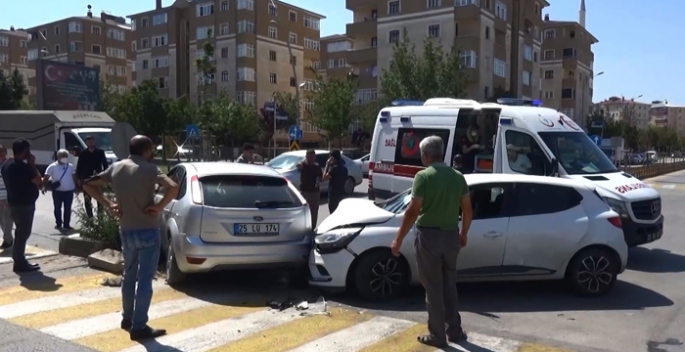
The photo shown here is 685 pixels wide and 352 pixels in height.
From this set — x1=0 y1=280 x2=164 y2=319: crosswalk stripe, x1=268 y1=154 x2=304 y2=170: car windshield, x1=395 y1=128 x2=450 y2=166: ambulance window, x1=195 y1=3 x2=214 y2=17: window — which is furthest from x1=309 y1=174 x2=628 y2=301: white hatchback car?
x1=195 y1=3 x2=214 y2=17: window

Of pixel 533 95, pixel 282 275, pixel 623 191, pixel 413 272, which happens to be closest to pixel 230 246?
pixel 282 275

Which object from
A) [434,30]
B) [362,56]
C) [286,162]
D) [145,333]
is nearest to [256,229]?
[145,333]

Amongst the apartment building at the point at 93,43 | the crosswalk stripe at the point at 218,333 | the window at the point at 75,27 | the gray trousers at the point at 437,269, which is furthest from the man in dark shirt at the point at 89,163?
the window at the point at 75,27

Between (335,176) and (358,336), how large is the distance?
6.22 metres

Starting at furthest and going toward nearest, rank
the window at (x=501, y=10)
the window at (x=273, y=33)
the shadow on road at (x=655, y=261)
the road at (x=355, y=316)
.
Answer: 1. the window at (x=273, y=33)
2. the window at (x=501, y=10)
3. the shadow on road at (x=655, y=261)
4. the road at (x=355, y=316)

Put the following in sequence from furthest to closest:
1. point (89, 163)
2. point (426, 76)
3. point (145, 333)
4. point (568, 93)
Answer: point (568, 93) < point (426, 76) < point (89, 163) < point (145, 333)

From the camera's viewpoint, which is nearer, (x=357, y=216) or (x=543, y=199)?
(x=357, y=216)

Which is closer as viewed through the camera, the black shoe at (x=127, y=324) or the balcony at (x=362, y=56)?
the black shoe at (x=127, y=324)

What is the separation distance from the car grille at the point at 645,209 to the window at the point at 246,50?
2349 inches

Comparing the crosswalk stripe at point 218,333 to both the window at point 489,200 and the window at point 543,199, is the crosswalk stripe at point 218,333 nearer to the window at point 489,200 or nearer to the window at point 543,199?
the window at point 489,200

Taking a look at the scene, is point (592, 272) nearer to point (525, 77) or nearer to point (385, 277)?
point (385, 277)

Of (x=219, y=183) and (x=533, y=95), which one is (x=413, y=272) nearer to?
(x=219, y=183)

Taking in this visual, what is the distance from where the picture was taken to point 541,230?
7535 mm

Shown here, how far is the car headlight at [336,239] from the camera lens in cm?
729
